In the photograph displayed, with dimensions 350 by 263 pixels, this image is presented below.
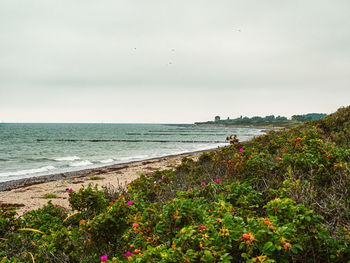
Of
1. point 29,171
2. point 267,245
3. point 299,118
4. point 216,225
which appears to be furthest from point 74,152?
point 299,118

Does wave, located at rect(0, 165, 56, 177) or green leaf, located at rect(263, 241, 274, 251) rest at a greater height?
green leaf, located at rect(263, 241, 274, 251)

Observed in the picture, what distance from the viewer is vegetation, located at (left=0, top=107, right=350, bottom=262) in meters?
1.91

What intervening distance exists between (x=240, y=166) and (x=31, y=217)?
413cm

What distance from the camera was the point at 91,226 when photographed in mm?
2729

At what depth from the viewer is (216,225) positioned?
2125 mm

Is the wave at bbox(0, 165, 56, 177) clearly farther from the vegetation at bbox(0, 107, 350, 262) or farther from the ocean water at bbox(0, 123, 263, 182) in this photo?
the vegetation at bbox(0, 107, 350, 262)

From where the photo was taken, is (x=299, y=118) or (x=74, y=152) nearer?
(x=74, y=152)

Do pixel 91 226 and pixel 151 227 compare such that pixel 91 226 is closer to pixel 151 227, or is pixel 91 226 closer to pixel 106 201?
pixel 151 227

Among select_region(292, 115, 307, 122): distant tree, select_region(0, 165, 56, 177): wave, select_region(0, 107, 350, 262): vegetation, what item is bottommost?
select_region(0, 165, 56, 177): wave

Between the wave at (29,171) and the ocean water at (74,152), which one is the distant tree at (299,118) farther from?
the wave at (29,171)

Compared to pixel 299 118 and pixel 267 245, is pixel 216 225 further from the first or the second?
pixel 299 118

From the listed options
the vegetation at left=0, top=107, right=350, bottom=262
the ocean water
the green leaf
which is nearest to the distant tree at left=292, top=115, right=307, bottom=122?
the ocean water

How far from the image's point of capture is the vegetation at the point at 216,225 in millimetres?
1906

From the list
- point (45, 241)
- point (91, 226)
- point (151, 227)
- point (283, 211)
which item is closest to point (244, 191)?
Answer: point (283, 211)
